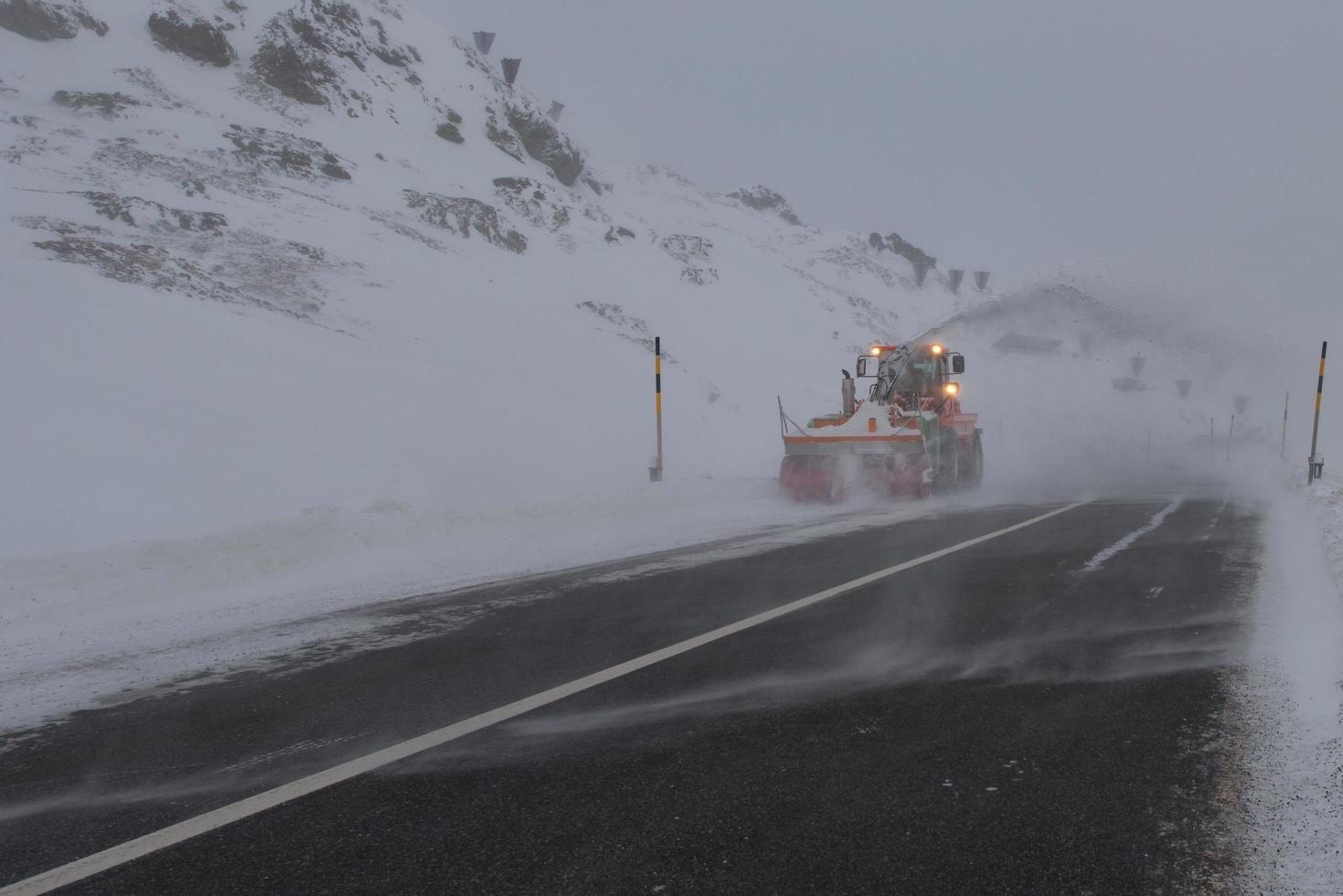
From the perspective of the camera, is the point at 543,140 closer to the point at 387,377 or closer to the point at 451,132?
the point at 451,132

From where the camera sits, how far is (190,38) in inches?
1580

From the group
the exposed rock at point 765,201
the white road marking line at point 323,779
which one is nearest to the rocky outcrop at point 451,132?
the white road marking line at point 323,779

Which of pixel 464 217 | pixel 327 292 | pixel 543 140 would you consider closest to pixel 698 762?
pixel 327 292

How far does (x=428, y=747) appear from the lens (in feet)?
10.8

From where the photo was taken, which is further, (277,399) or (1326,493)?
(277,399)

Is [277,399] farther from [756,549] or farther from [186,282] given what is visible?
[756,549]

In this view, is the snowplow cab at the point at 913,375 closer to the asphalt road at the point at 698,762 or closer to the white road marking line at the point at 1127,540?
the white road marking line at the point at 1127,540

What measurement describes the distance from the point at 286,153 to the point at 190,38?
11.3m

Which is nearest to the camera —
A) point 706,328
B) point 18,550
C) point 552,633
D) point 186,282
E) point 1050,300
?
point 552,633

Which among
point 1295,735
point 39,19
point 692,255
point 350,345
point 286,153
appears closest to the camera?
point 1295,735

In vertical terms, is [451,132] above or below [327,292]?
above

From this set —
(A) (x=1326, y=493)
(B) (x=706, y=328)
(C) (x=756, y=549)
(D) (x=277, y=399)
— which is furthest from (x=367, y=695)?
(B) (x=706, y=328)

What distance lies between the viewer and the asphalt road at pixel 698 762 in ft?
7.92

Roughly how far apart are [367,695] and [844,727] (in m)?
2.19
